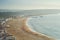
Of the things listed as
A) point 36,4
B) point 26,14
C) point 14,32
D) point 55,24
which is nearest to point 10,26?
point 14,32

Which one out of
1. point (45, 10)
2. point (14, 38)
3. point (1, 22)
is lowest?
point (14, 38)

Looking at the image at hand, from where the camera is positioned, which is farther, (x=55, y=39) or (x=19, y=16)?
(x=19, y=16)

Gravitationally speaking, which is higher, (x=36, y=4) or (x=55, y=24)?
(x=36, y=4)

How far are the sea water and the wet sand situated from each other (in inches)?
1.8

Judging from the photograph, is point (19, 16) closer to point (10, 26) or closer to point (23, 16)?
point (23, 16)

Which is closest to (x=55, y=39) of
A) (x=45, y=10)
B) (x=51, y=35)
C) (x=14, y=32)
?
(x=51, y=35)

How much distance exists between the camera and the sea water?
1.32m

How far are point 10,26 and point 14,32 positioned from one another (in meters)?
0.08

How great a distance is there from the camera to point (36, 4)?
1.40 metres

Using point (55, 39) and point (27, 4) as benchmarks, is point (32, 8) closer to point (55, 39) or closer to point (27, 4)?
point (27, 4)

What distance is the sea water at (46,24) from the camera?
132cm

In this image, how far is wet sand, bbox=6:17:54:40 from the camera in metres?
1.31

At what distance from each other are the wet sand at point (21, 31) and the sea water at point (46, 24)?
0.04m

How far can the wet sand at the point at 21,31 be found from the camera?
1.31 m
